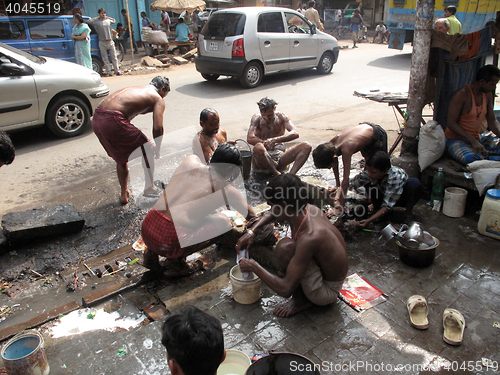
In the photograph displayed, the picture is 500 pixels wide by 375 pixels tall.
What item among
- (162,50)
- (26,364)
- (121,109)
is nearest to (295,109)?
(121,109)

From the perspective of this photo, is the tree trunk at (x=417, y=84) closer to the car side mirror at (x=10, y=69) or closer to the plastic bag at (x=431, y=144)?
the plastic bag at (x=431, y=144)

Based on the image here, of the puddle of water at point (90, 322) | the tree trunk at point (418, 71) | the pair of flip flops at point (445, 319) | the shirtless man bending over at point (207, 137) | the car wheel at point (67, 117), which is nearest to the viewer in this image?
the pair of flip flops at point (445, 319)

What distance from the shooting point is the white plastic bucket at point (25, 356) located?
Result: 2492 mm

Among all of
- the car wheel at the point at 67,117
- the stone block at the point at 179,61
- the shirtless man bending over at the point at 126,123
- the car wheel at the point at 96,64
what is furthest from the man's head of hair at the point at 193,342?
the stone block at the point at 179,61

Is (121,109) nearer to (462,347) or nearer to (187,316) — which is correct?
(187,316)

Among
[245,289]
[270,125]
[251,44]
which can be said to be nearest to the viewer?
[245,289]

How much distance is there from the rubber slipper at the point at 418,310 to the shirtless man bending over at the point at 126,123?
11.5 ft

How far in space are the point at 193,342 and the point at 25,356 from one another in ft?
4.65

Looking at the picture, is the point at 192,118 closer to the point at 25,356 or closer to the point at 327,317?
the point at 327,317

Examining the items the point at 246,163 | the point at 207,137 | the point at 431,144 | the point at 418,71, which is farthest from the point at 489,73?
the point at 207,137

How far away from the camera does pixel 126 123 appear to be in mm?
4891

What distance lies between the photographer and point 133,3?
1819 cm

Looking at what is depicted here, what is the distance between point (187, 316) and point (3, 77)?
664cm

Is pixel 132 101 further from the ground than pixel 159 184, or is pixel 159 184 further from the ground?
pixel 132 101
